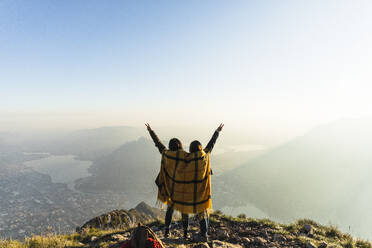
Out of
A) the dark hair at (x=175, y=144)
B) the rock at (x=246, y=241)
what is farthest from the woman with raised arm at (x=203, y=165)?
the rock at (x=246, y=241)

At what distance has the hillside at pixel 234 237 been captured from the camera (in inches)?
193

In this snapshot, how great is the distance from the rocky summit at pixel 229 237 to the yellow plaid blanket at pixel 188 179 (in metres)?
0.94

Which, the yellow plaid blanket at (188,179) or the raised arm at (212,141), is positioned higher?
the raised arm at (212,141)

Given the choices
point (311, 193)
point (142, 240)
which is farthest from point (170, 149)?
point (311, 193)

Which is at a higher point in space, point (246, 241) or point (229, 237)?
point (246, 241)

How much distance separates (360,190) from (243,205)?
120613 millimetres

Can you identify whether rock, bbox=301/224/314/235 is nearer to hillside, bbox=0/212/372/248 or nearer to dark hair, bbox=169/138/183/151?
hillside, bbox=0/212/372/248

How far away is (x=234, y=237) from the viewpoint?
19.4 ft

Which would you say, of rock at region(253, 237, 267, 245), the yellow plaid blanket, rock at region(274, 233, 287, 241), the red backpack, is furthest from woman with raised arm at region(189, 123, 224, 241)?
rock at region(274, 233, 287, 241)

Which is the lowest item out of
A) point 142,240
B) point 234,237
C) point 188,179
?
point 234,237

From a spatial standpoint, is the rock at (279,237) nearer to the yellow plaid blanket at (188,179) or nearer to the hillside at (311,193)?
the yellow plaid blanket at (188,179)

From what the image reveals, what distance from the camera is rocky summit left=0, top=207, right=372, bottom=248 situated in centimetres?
489

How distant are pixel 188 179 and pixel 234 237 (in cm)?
321

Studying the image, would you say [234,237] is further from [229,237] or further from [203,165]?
[203,165]
